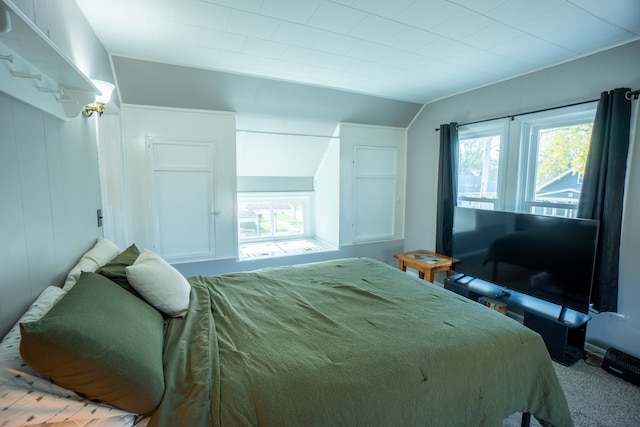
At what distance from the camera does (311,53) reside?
8.22 feet

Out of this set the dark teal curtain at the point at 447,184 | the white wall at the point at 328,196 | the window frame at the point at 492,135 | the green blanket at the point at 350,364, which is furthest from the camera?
the white wall at the point at 328,196

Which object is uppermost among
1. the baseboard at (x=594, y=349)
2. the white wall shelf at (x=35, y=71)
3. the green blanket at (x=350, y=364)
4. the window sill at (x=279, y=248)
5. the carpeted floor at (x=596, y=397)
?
the white wall shelf at (x=35, y=71)

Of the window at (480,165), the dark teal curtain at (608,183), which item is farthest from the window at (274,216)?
the dark teal curtain at (608,183)

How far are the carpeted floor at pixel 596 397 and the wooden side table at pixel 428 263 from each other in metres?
1.26

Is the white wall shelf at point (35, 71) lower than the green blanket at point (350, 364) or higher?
higher

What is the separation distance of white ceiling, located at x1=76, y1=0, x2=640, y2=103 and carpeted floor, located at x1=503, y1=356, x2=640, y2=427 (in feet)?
8.17

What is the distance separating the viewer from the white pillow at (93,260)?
4.60ft

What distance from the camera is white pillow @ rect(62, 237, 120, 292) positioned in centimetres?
140

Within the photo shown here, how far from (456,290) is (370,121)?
247 cm

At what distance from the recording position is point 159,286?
4.84 ft

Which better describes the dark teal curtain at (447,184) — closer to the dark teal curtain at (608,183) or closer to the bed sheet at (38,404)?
the dark teal curtain at (608,183)

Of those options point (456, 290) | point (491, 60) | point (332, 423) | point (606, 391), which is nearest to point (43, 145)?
point (332, 423)

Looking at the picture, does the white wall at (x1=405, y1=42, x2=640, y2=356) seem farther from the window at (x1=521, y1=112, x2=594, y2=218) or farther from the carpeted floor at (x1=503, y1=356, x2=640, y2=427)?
the carpeted floor at (x1=503, y1=356, x2=640, y2=427)

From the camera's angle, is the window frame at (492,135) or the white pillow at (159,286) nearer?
the white pillow at (159,286)
